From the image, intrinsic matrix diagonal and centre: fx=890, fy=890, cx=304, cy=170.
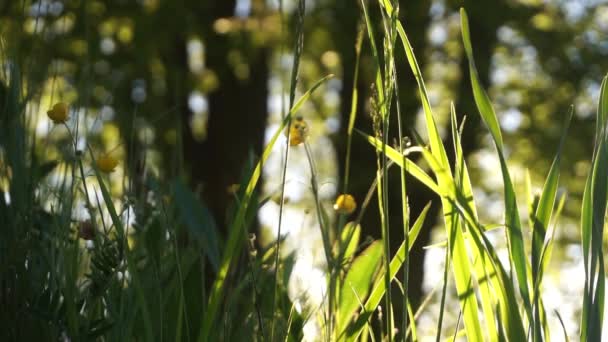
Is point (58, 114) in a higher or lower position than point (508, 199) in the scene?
higher

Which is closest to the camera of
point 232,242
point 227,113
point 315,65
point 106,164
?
point 232,242

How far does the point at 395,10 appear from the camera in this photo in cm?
88

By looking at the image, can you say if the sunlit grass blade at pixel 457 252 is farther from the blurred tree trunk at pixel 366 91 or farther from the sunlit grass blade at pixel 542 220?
the blurred tree trunk at pixel 366 91

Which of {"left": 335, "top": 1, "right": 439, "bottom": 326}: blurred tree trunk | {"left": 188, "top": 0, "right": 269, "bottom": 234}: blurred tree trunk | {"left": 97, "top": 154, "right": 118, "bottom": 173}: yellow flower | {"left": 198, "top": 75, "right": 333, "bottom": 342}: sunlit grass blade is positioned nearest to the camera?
{"left": 198, "top": 75, "right": 333, "bottom": 342}: sunlit grass blade

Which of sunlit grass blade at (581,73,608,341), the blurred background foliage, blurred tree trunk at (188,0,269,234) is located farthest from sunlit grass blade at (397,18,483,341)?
blurred tree trunk at (188,0,269,234)

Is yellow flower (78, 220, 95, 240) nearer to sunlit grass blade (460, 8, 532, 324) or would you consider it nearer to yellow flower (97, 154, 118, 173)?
yellow flower (97, 154, 118, 173)

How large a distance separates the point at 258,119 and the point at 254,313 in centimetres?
647

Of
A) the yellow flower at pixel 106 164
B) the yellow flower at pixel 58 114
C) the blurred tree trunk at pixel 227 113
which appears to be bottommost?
the yellow flower at pixel 106 164

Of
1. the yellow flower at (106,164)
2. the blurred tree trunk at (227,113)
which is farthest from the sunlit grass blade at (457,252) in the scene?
the blurred tree trunk at (227,113)

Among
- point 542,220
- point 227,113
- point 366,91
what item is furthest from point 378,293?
point 227,113

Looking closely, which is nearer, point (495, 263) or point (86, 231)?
point (495, 263)

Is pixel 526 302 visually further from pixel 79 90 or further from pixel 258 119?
pixel 258 119

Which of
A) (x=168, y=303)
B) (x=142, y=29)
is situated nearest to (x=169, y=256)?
(x=168, y=303)

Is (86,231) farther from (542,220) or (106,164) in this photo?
(542,220)
